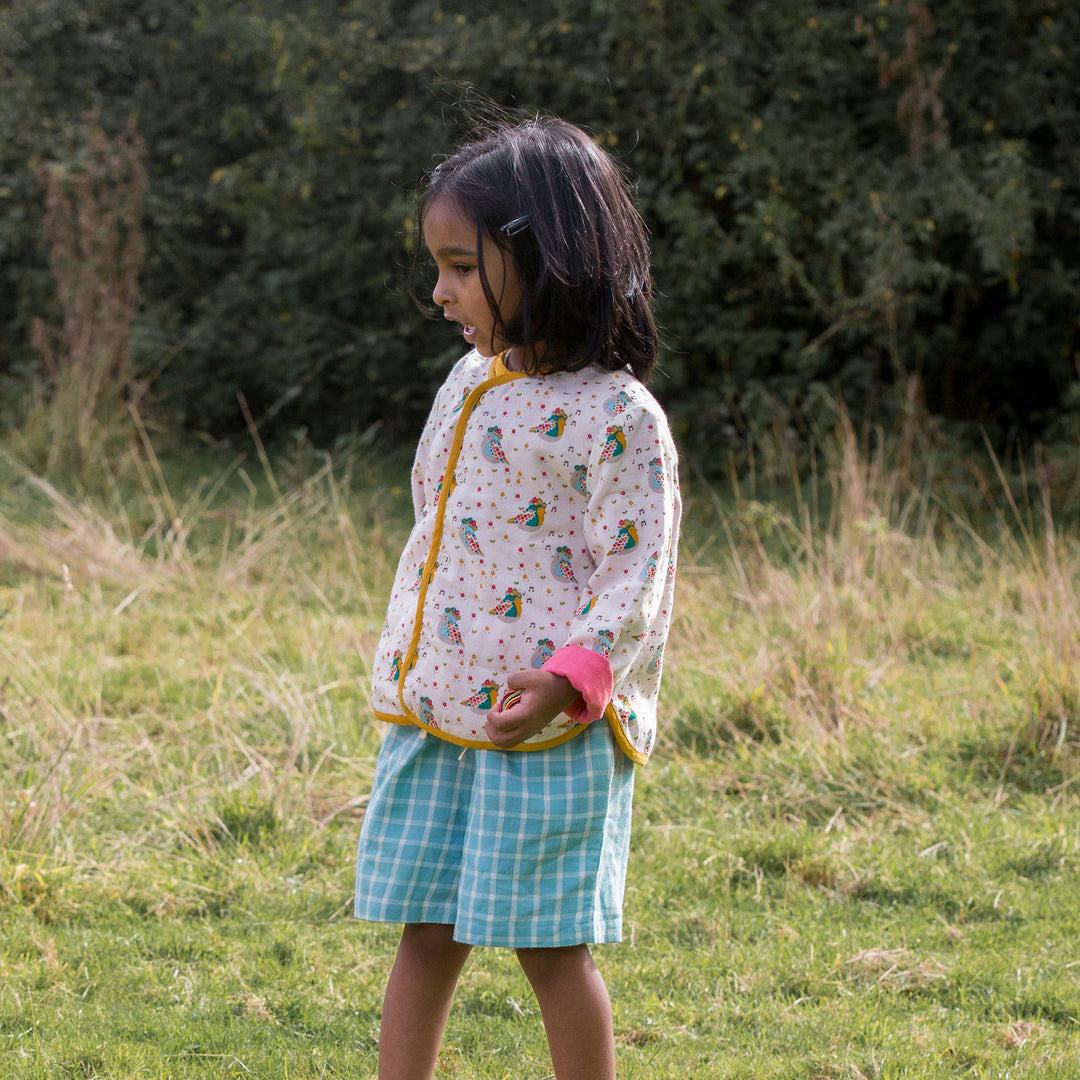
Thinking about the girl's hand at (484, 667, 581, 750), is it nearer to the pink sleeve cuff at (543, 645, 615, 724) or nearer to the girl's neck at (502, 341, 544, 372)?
the pink sleeve cuff at (543, 645, 615, 724)

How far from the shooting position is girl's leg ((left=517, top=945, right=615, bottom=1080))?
185cm

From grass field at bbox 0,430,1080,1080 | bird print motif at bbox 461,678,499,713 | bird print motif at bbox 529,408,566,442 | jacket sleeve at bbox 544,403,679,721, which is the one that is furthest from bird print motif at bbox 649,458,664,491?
grass field at bbox 0,430,1080,1080

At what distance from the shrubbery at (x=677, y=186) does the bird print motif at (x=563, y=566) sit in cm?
574

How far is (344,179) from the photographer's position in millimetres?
9016

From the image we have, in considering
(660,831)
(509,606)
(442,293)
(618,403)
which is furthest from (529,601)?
(660,831)

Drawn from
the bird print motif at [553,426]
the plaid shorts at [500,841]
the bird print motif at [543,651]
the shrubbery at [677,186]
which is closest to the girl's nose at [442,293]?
the bird print motif at [553,426]

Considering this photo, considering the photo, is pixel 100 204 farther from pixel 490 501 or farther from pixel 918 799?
pixel 490 501

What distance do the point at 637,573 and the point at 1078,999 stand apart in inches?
57.7

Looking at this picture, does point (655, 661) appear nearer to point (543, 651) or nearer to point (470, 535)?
point (543, 651)

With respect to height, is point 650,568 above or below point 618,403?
below

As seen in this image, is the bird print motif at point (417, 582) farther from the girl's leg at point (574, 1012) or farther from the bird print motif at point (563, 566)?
the girl's leg at point (574, 1012)

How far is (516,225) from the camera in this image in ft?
5.98

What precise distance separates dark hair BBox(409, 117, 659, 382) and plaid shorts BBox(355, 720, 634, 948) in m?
0.53

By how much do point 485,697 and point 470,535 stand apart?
8.8 inches
